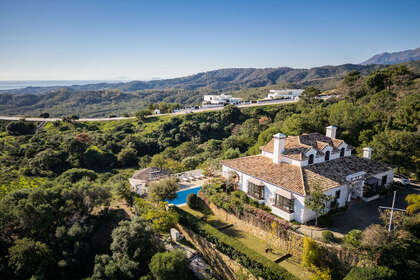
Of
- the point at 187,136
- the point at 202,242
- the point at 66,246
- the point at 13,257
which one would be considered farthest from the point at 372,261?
the point at 187,136

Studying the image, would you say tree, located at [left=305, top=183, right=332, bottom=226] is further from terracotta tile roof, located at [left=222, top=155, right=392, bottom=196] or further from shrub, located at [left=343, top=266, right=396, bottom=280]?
shrub, located at [left=343, top=266, right=396, bottom=280]

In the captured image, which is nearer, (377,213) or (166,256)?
(166,256)

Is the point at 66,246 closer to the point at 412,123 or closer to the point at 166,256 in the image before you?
the point at 166,256

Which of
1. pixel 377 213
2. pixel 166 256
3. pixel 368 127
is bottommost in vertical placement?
pixel 166 256

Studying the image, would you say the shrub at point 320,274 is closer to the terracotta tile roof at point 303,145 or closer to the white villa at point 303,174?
the white villa at point 303,174

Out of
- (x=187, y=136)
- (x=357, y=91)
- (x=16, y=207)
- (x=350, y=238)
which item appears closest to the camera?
(x=350, y=238)

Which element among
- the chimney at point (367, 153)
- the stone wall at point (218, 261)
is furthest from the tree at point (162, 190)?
the chimney at point (367, 153)

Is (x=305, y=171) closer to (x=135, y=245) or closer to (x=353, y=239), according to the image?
(x=353, y=239)
